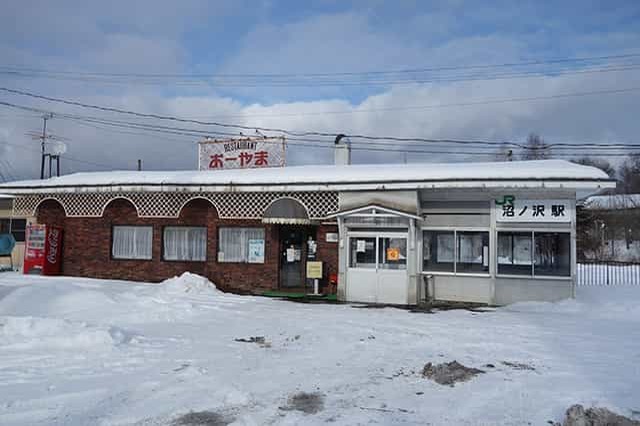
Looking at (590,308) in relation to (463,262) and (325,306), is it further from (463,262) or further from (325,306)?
(325,306)

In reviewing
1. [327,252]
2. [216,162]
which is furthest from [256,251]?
[216,162]

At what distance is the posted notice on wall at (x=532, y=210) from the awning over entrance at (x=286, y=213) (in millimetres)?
5695

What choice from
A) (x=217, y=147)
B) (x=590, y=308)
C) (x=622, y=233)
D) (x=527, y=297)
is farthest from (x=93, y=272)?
(x=622, y=233)

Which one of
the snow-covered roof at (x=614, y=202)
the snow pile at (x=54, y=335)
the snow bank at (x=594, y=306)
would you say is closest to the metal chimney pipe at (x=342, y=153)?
the snow bank at (x=594, y=306)

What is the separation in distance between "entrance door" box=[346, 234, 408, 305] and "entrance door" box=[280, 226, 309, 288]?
199 centimetres

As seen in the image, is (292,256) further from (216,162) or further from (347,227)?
(216,162)

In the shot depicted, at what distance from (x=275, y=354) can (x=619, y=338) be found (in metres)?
6.70

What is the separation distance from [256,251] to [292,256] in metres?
1.19

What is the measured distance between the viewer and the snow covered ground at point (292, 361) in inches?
215

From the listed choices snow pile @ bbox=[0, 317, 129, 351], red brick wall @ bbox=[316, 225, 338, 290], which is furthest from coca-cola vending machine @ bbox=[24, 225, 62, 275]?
red brick wall @ bbox=[316, 225, 338, 290]

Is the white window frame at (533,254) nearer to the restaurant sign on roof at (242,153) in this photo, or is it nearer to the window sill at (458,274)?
the window sill at (458,274)

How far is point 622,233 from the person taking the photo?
42.3 metres

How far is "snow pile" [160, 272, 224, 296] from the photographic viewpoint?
14969 millimetres

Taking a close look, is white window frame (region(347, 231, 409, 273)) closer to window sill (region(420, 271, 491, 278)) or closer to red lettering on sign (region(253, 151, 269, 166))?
window sill (region(420, 271, 491, 278))
